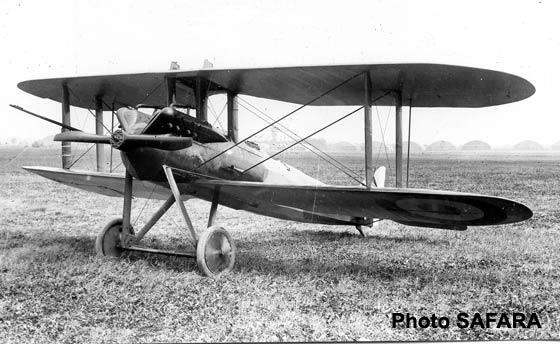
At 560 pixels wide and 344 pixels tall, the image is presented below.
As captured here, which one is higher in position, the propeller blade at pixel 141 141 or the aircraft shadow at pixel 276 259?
the propeller blade at pixel 141 141

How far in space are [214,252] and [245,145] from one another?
170cm

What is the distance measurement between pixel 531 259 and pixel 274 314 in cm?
418

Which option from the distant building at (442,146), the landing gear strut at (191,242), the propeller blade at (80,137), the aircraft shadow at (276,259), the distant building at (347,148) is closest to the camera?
the propeller blade at (80,137)

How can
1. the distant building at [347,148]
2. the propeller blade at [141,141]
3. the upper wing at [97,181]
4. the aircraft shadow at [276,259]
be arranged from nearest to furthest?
1. the propeller blade at [141,141]
2. the aircraft shadow at [276,259]
3. the upper wing at [97,181]
4. the distant building at [347,148]

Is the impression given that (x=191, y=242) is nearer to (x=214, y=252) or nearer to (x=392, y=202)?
(x=214, y=252)

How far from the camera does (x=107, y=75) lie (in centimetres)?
630

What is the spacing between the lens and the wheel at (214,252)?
5.41m

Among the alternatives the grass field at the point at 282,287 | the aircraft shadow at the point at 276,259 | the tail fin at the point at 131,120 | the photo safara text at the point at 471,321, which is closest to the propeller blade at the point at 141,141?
the tail fin at the point at 131,120

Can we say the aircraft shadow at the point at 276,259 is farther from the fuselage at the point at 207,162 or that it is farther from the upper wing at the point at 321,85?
the upper wing at the point at 321,85

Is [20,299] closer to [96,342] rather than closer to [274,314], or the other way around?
[96,342]

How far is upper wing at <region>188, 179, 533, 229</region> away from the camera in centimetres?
494

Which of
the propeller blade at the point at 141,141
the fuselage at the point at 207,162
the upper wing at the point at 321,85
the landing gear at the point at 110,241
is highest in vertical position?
the upper wing at the point at 321,85

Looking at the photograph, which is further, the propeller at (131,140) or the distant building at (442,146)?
the distant building at (442,146)

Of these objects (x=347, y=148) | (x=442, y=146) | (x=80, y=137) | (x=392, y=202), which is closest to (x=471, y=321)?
(x=392, y=202)
